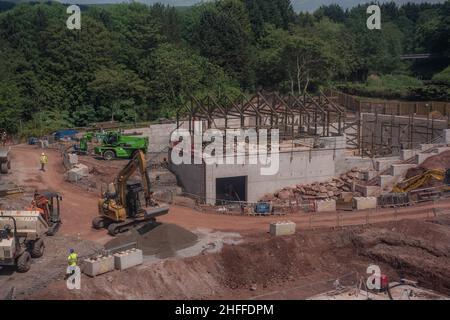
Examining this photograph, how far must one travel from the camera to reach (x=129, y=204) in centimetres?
2436

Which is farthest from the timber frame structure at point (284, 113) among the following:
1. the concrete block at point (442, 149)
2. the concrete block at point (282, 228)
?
the concrete block at point (282, 228)

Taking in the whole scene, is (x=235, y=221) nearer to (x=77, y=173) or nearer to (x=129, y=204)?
(x=129, y=204)

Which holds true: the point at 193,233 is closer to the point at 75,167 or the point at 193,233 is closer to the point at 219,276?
the point at 219,276

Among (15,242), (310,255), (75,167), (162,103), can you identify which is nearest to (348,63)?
(162,103)

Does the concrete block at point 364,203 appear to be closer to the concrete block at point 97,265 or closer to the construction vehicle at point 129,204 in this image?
the construction vehicle at point 129,204

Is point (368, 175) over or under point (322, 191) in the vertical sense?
over

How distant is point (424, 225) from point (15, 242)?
1650 centimetres

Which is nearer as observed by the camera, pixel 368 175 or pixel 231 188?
pixel 231 188

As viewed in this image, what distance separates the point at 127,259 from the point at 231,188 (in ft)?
49.9

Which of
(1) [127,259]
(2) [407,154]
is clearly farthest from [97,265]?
(2) [407,154]

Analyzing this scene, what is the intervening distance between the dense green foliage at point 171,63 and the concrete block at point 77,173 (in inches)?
660

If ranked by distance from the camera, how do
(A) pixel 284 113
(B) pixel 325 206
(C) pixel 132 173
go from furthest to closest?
(A) pixel 284 113 → (B) pixel 325 206 → (C) pixel 132 173

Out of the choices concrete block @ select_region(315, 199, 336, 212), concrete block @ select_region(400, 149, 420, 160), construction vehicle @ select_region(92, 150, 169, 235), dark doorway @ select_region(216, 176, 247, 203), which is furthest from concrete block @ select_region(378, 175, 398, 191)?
construction vehicle @ select_region(92, 150, 169, 235)

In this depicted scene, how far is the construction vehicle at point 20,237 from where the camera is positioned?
1920cm
